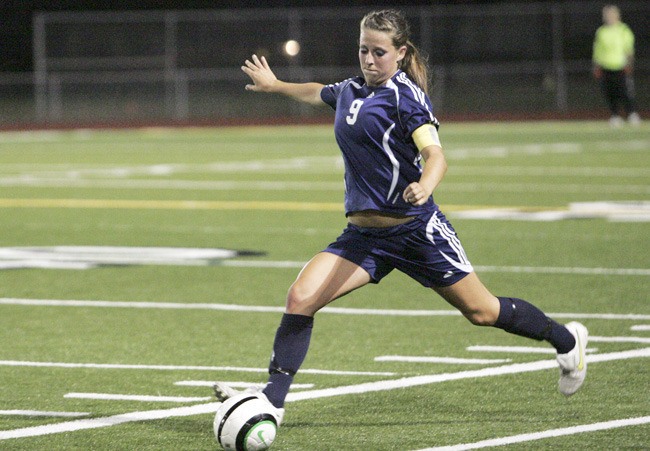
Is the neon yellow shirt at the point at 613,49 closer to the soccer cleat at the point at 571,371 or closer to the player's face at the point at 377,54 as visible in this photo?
the soccer cleat at the point at 571,371

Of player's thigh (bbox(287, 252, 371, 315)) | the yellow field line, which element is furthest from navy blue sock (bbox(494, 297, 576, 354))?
the yellow field line

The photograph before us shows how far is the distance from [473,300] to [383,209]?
0.58 metres

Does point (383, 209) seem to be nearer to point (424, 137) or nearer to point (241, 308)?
point (424, 137)

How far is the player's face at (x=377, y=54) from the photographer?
6422 mm

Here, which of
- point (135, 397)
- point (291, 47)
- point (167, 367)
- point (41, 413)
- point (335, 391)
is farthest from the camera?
point (291, 47)

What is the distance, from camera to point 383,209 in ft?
21.2

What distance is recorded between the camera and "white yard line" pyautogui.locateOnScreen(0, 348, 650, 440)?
645 centimetres

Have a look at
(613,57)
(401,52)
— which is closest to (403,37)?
(401,52)

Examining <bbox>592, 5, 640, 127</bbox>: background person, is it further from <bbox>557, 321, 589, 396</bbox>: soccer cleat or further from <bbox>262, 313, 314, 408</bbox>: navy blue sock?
<bbox>262, 313, 314, 408</bbox>: navy blue sock

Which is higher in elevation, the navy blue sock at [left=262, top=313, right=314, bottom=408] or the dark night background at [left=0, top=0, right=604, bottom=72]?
the dark night background at [left=0, top=0, right=604, bottom=72]

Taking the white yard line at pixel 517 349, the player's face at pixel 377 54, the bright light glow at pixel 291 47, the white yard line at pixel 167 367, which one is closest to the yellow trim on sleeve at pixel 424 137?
the player's face at pixel 377 54

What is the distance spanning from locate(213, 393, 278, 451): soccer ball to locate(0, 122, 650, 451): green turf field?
212 mm

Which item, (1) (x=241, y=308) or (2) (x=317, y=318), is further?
(1) (x=241, y=308)

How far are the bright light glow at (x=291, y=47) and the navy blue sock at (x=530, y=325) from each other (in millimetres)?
32604
